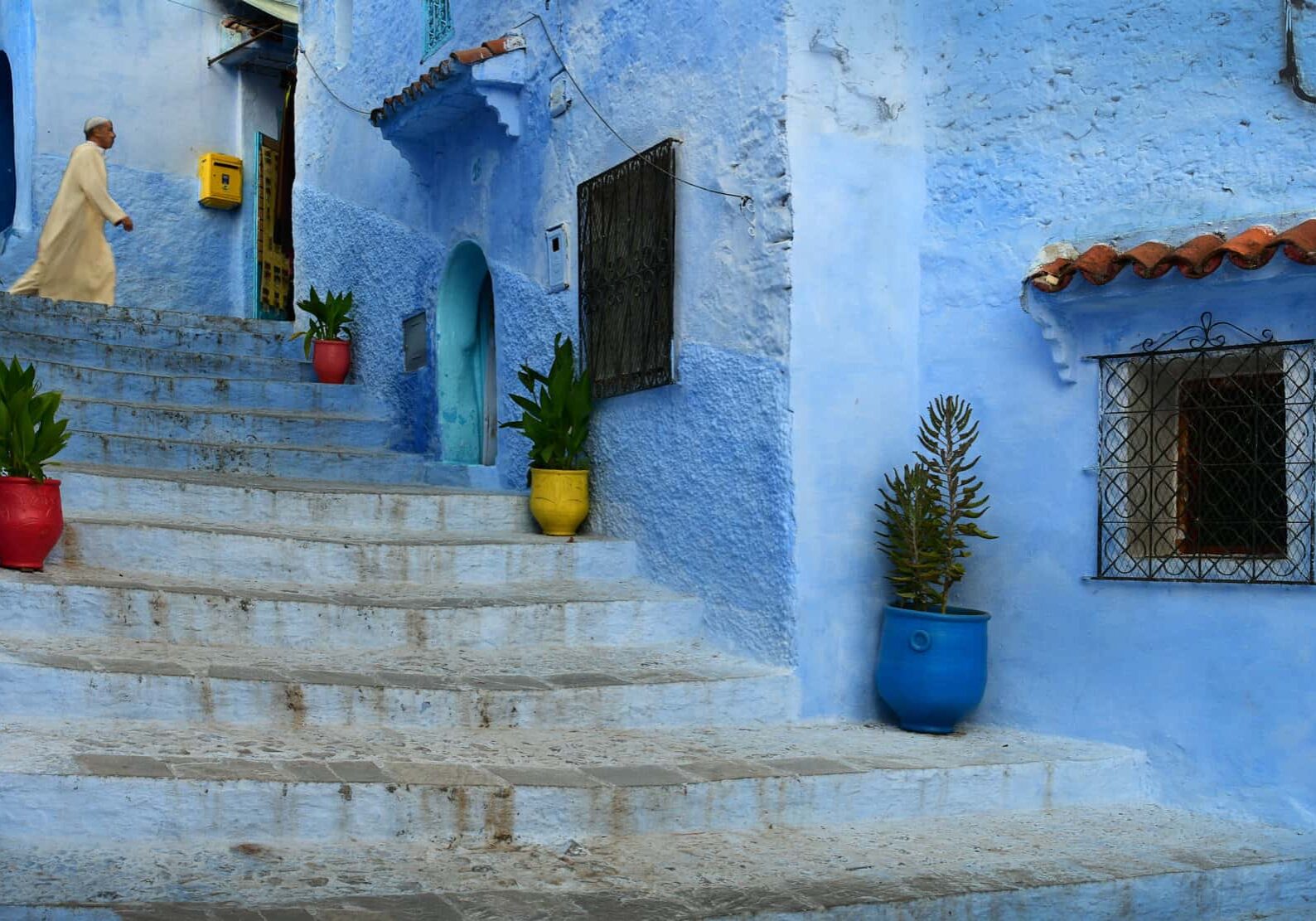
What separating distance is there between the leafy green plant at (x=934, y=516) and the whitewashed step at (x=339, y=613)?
1.09 metres

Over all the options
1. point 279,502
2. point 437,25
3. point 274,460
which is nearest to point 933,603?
point 279,502

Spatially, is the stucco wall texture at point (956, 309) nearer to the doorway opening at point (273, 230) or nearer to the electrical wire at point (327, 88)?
the electrical wire at point (327, 88)

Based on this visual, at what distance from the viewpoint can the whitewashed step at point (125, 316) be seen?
969 centimetres

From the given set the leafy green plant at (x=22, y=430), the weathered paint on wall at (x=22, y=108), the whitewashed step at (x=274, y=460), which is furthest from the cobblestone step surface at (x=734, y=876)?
the weathered paint on wall at (x=22, y=108)

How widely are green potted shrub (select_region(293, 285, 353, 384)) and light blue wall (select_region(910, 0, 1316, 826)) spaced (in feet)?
18.7

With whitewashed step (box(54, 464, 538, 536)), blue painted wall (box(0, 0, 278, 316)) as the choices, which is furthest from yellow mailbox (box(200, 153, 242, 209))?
whitewashed step (box(54, 464, 538, 536))

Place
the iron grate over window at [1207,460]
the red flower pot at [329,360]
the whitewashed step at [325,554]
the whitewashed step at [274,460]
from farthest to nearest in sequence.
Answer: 1. the red flower pot at [329,360]
2. the whitewashed step at [274,460]
3. the whitewashed step at [325,554]
4. the iron grate over window at [1207,460]

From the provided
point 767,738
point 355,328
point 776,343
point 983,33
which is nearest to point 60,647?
point 767,738

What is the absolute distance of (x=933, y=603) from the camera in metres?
5.39

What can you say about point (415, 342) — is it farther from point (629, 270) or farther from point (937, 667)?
point (937, 667)

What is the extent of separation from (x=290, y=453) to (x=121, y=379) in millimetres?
1341

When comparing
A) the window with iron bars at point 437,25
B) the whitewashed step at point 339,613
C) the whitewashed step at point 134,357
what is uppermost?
the window with iron bars at point 437,25

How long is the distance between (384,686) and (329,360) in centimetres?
583

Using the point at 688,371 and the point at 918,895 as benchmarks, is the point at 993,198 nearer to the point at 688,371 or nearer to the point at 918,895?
the point at 688,371
